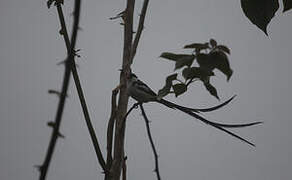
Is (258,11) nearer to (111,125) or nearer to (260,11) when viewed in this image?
(260,11)

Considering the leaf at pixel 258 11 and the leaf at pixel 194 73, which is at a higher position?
the leaf at pixel 258 11

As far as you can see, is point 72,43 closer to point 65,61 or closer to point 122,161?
point 65,61

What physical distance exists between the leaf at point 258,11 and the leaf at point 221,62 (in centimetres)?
5

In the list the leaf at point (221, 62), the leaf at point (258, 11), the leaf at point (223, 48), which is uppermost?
the leaf at point (258, 11)

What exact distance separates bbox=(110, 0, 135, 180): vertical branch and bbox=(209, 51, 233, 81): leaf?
7 centimetres

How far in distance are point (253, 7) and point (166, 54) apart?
56 millimetres

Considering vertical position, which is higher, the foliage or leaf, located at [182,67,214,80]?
the foliage

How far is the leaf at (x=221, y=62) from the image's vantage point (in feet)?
0.41

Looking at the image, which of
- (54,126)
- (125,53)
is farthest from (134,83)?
(54,126)

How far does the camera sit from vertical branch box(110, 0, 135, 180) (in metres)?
0.18

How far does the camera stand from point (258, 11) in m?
0.17

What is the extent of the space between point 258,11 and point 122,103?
0.09 m

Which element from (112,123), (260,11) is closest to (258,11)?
(260,11)

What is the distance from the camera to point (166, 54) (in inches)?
6.2
